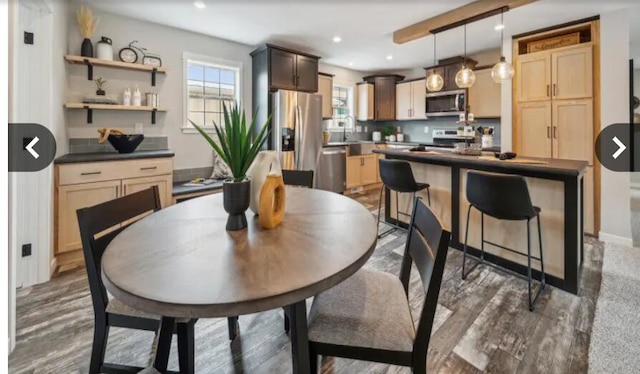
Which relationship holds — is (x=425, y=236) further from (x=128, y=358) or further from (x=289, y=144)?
(x=289, y=144)

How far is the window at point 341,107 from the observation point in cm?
650

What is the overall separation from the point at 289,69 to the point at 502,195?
360cm

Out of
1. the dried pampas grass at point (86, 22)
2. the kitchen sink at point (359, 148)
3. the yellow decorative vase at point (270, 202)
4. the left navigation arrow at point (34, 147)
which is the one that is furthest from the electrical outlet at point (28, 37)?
the kitchen sink at point (359, 148)

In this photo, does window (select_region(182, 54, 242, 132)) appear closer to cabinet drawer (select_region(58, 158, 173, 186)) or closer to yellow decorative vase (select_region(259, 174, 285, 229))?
cabinet drawer (select_region(58, 158, 173, 186))

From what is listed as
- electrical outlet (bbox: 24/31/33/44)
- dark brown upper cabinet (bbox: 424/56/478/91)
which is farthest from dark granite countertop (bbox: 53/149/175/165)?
dark brown upper cabinet (bbox: 424/56/478/91)

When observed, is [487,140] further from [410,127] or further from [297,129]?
[410,127]

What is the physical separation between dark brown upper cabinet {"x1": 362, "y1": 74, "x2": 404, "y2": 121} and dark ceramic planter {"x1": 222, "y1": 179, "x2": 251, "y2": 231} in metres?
5.87

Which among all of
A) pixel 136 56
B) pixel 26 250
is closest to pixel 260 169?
pixel 26 250

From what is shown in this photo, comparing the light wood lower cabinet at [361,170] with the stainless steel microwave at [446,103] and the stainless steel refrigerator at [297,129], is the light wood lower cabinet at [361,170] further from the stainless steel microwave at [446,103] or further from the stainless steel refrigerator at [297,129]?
the stainless steel microwave at [446,103]

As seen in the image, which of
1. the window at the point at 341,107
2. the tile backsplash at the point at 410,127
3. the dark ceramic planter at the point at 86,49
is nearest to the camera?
the dark ceramic planter at the point at 86,49

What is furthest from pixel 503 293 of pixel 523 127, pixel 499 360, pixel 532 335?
pixel 523 127

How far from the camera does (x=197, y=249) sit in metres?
1.00

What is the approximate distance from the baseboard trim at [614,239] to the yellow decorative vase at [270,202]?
399 cm

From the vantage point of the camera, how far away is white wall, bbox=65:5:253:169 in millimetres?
3281
